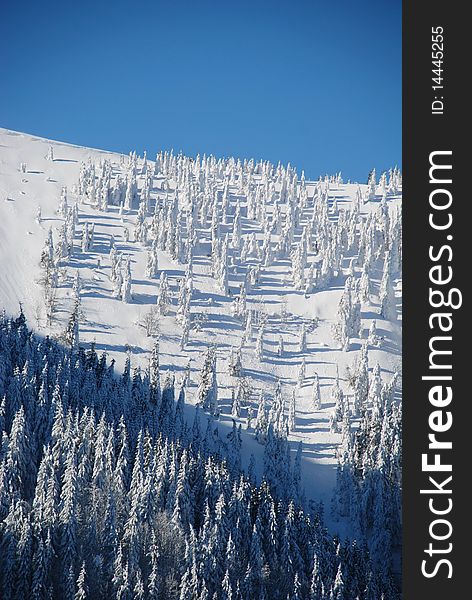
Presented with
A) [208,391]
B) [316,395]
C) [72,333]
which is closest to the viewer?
[208,391]

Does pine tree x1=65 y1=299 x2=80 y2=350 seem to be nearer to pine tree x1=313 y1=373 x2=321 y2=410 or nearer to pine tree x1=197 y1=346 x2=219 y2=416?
pine tree x1=197 y1=346 x2=219 y2=416

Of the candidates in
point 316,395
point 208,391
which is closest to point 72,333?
point 208,391

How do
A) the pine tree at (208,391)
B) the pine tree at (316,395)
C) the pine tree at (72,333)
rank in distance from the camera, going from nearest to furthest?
the pine tree at (208,391)
the pine tree at (72,333)
the pine tree at (316,395)

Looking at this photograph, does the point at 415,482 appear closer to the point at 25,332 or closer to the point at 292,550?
the point at 292,550

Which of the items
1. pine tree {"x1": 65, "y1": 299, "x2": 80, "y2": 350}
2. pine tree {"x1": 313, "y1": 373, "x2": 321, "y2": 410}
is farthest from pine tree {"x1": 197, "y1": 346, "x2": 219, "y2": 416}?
pine tree {"x1": 65, "y1": 299, "x2": 80, "y2": 350}

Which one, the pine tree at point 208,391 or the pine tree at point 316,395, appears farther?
the pine tree at point 316,395

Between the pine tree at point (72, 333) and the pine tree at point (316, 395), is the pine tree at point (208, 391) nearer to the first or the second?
the pine tree at point (316, 395)

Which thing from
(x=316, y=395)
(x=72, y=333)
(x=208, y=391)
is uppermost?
(x=72, y=333)

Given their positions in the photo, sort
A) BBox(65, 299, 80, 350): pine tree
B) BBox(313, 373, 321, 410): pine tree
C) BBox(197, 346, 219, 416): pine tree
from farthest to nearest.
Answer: BBox(313, 373, 321, 410): pine tree
BBox(65, 299, 80, 350): pine tree
BBox(197, 346, 219, 416): pine tree

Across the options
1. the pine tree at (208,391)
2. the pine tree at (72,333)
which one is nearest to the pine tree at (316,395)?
the pine tree at (208,391)

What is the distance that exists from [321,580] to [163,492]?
2082 centimetres

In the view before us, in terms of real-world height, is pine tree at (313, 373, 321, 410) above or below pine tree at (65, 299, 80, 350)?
below

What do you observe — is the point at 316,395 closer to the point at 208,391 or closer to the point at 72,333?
the point at 208,391

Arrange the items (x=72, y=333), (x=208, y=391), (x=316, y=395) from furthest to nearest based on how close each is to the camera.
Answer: (x=316, y=395), (x=72, y=333), (x=208, y=391)
